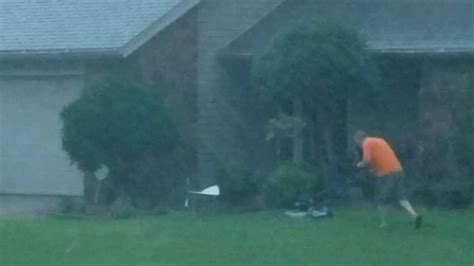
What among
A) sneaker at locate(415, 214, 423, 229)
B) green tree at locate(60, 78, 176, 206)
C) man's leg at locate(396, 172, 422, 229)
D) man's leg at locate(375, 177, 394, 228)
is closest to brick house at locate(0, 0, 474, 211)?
green tree at locate(60, 78, 176, 206)

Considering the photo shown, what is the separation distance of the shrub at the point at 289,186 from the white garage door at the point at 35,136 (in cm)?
401

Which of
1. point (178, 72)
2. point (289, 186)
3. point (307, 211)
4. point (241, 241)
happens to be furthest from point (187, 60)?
point (241, 241)

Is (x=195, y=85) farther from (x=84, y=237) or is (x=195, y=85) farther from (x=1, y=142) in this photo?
(x=84, y=237)

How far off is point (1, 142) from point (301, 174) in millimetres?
6239

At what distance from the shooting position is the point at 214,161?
82.9 ft

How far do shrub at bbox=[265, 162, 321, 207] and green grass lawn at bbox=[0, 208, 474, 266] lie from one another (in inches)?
35.7

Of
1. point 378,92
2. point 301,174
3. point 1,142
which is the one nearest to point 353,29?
point 378,92

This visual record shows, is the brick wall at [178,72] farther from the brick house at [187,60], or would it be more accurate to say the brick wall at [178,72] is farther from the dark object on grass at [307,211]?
the dark object on grass at [307,211]

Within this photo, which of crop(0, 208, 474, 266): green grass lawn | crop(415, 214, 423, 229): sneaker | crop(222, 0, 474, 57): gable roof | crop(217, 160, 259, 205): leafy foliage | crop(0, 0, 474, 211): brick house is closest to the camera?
crop(0, 208, 474, 266): green grass lawn

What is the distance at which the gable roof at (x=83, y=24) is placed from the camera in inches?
954

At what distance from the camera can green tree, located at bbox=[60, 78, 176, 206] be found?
2291 centimetres

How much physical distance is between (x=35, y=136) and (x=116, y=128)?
127 inches

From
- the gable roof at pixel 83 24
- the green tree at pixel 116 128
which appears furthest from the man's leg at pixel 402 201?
the gable roof at pixel 83 24

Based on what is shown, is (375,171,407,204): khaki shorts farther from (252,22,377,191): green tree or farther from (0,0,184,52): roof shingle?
(0,0,184,52): roof shingle
